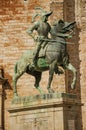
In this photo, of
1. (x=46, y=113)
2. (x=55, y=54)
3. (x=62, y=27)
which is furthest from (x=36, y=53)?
(x=46, y=113)

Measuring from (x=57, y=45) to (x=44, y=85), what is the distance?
27.4 ft

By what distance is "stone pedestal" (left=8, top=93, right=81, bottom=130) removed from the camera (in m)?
11.2

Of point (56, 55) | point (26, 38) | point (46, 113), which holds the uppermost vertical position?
point (56, 55)

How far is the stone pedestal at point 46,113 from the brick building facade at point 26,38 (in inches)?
325

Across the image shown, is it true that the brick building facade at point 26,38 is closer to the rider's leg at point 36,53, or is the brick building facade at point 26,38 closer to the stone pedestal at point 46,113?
the rider's leg at point 36,53

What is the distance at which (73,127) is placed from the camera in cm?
1138

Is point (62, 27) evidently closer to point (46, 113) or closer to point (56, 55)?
point (56, 55)

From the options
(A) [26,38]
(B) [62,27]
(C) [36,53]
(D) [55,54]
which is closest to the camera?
(D) [55,54]

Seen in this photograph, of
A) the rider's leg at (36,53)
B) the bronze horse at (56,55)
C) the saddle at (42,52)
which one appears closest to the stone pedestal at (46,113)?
the bronze horse at (56,55)

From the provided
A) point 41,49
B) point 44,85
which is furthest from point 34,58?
point 44,85

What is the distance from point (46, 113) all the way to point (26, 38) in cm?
993

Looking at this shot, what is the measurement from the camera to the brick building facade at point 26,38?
66.7 feet

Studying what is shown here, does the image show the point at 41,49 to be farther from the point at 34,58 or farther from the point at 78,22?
the point at 78,22

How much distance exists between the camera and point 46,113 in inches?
447
